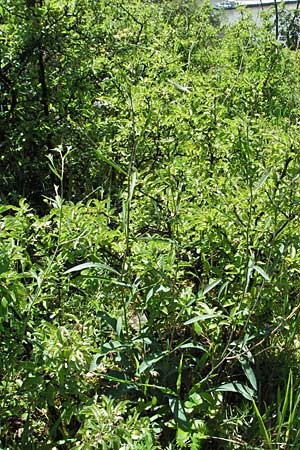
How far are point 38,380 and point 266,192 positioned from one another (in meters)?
0.97

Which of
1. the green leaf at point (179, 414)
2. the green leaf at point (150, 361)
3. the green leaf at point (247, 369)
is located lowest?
the green leaf at point (179, 414)

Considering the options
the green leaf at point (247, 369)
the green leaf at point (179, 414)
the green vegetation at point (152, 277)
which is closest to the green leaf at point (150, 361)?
the green vegetation at point (152, 277)

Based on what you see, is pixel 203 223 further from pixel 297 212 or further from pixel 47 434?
pixel 47 434

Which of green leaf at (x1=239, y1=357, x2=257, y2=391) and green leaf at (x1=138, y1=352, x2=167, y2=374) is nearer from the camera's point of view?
green leaf at (x1=138, y1=352, x2=167, y2=374)

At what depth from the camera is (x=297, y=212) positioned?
84.6 inches

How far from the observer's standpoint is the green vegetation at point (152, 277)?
6.11 ft

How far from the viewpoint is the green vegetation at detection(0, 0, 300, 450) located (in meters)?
1.86

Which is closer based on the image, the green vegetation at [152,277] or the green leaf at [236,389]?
the green vegetation at [152,277]

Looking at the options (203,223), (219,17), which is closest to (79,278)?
(203,223)

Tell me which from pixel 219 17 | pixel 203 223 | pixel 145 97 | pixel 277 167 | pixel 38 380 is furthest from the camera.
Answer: pixel 219 17

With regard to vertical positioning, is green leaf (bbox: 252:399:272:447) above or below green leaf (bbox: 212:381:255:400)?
below

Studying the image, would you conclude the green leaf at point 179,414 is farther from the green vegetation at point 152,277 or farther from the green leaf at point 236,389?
the green leaf at point 236,389

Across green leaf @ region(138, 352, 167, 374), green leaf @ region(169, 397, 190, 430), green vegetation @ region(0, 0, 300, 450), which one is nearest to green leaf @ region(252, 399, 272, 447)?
green vegetation @ region(0, 0, 300, 450)

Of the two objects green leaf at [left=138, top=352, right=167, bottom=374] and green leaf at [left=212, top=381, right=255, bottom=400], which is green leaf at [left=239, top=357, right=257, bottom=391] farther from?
green leaf at [left=138, top=352, right=167, bottom=374]
